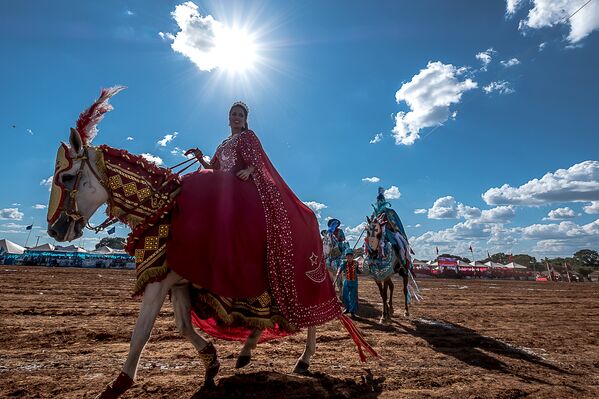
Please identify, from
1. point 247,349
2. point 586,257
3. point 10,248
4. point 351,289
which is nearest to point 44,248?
point 10,248

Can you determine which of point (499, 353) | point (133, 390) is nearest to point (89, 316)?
point (133, 390)

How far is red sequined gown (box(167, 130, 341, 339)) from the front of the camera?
291 cm

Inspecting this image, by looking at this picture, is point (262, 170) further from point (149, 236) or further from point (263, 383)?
point (263, 383)

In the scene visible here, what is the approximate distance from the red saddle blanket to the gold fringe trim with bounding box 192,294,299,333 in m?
0.28

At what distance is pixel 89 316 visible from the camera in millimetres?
7660

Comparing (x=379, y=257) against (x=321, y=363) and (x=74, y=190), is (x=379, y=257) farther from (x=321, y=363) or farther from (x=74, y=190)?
(x=74, y=190)

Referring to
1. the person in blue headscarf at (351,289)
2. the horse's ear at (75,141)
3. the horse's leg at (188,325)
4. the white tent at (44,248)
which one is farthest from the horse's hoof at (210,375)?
the white tent at (44,248)

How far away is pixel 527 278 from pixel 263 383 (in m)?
62.9

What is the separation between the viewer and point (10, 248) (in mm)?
44094

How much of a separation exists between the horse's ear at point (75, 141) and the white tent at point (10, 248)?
2132 inches

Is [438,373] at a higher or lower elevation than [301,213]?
lower

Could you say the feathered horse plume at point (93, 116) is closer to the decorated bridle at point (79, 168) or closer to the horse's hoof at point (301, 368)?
the decorated bridle at point (79, 168)

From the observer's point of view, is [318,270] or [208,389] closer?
[208,389]

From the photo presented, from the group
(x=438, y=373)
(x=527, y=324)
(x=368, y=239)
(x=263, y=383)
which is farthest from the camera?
(x=368, y=239)
